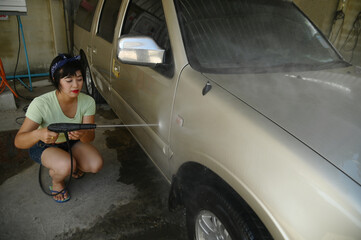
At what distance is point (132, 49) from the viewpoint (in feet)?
5.59

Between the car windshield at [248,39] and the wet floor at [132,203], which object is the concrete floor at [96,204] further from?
the car windshield at [248,39]

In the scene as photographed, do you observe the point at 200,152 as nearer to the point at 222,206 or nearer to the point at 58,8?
the point at 222,206

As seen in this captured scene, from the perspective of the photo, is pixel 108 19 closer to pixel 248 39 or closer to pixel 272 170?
pixel 248 39

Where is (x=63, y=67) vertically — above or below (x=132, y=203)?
above

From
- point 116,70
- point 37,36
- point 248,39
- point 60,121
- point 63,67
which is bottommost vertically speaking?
point 60,121

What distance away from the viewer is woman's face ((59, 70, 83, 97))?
6.30ft

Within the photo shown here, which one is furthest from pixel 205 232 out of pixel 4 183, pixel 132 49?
pixel 4 183

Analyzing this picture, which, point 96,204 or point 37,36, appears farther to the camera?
point 37,36

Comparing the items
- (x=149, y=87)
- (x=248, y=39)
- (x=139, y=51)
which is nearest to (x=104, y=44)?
(x=149, y=87)

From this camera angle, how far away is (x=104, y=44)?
2840 mm

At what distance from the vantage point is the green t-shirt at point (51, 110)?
1927 millimetres

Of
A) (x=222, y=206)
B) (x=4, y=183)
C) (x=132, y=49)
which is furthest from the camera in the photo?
(x=4, y=183)

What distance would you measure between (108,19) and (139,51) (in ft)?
4.81

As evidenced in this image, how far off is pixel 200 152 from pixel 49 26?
5.01 meters
